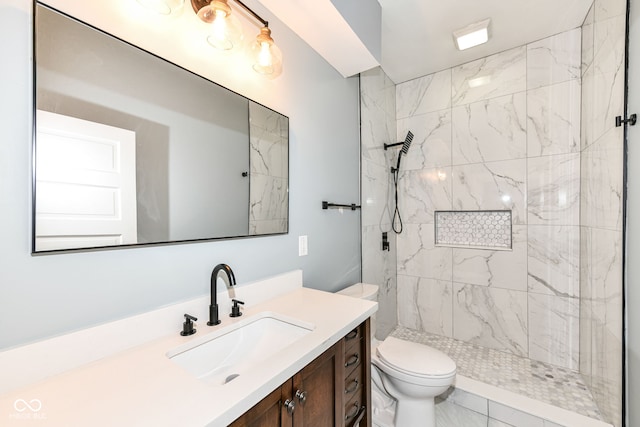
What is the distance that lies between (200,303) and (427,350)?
1.37m

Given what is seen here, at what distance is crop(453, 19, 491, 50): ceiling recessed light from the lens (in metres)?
1.89

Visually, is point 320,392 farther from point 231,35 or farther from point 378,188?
point 378,188

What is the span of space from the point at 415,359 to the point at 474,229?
56.7 inches

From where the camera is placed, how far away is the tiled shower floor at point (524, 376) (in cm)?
167

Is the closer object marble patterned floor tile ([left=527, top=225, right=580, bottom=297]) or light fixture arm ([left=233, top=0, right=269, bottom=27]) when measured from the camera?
light fixture arm ([left=233, top=0, right=269, bottom=27])

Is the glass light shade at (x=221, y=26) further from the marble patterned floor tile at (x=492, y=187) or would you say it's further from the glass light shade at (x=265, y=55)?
the marble patterned floor tile at (x=492, y=187)

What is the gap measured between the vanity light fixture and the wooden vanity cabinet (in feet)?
4.11

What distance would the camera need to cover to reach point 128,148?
0.86 meters

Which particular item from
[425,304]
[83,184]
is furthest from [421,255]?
[83,184]

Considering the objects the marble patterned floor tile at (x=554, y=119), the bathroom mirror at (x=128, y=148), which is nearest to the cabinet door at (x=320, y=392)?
the bathroom mirror at (x=128, y=148)

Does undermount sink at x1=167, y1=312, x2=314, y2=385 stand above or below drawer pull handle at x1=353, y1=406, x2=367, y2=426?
above

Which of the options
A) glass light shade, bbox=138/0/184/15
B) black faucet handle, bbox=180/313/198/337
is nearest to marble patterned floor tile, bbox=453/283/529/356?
black faucet handle, bbox=180/313/198/337

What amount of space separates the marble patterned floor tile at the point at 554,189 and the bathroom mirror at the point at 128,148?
2.24 m

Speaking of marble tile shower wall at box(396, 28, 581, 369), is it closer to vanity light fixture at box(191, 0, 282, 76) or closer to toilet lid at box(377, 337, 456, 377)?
toilet lid at box(377, 337, 456, 377)
